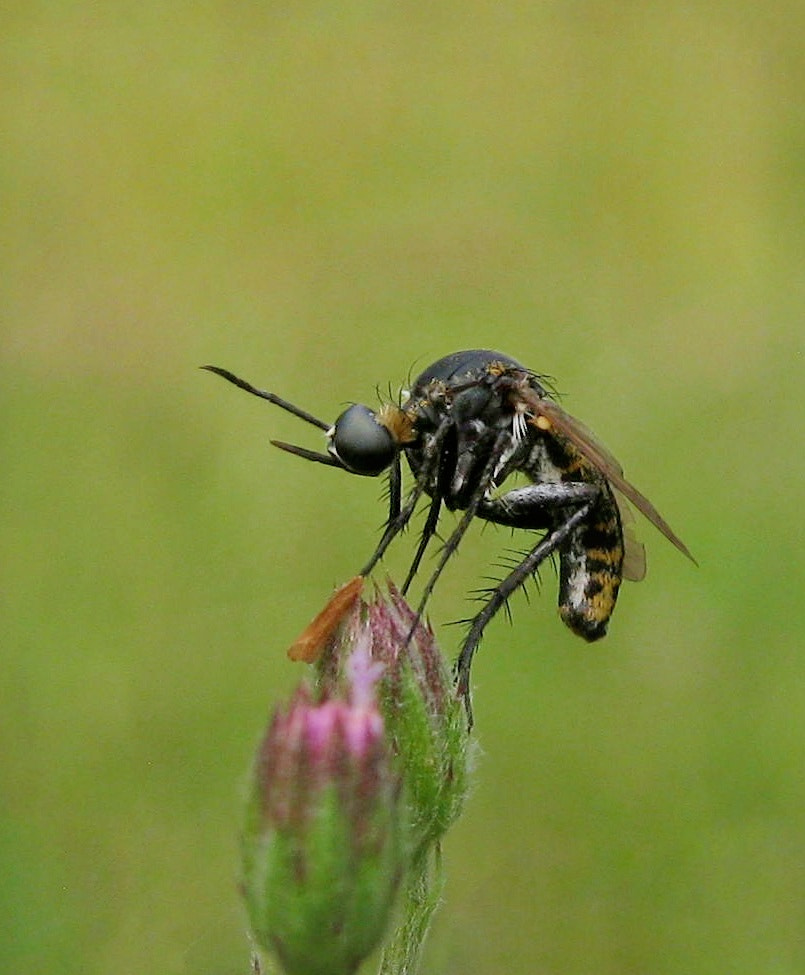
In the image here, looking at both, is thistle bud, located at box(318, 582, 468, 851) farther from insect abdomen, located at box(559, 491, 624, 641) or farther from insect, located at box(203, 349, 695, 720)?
insect abdomen, located at box(559, 491, 624, 641)

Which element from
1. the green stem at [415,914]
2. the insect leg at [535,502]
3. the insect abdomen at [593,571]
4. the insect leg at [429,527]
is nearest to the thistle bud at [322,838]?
the green stem at [415,914]

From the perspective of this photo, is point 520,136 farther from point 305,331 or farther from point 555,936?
point 555,936

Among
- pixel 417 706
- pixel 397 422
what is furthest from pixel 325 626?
pixel 397 422

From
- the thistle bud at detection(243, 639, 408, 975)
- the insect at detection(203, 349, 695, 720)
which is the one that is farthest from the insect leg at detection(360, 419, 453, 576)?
the thistle bud at detection(243, 639, 408, 975)

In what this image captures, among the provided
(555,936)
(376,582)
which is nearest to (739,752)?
(555,936)

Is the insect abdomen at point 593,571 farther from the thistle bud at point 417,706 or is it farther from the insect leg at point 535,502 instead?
the thistle bud at point 417,706
